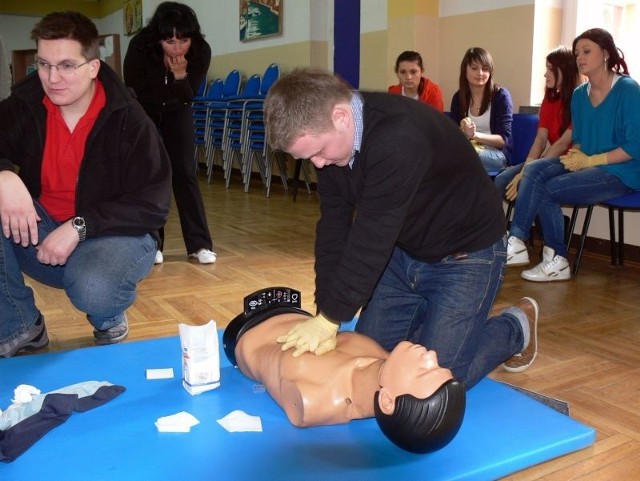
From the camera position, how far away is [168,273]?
3.41 m

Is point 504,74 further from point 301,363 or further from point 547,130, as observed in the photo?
point 301,363

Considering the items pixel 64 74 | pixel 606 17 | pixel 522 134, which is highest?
pixel 606 17

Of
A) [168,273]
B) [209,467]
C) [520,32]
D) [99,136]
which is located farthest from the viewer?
[520,32]

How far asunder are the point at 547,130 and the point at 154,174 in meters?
2.41

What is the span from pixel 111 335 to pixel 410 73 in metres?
2.84

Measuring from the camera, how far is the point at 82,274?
2082mm

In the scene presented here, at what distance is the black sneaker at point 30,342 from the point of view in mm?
2170

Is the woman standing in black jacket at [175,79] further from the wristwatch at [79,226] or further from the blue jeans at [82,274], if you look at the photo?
the wristwatch at [79,226]

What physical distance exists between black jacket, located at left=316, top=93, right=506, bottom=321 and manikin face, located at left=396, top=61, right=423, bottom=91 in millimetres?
2763

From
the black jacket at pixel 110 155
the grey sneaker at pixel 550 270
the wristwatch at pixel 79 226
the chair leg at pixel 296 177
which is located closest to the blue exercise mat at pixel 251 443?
the wristwatch at pixel 79 226

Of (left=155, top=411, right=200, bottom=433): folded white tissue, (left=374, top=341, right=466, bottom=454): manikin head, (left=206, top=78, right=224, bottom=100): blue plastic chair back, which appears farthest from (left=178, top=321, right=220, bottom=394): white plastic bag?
(left=206, top=78, right=224, bottom=100): blue plastic chair back

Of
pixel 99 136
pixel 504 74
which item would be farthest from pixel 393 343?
pixel 504 74

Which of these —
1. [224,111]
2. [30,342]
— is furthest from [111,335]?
[224,111]

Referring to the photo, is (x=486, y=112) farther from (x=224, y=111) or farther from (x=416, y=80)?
(x=224, y=111)
